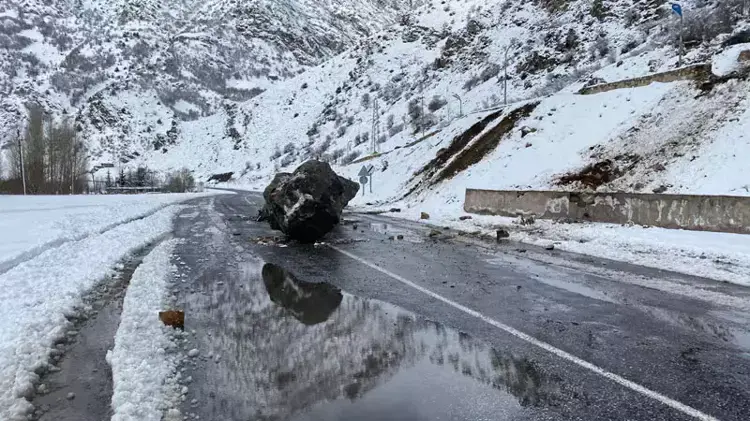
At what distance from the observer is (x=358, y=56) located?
371 feet

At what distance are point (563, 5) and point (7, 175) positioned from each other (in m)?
71.9

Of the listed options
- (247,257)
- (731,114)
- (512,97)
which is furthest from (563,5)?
(247,257)

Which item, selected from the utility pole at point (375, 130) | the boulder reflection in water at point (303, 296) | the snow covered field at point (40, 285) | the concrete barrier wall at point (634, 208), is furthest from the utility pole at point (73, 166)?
the boulder reflection in water at point (303, 296)

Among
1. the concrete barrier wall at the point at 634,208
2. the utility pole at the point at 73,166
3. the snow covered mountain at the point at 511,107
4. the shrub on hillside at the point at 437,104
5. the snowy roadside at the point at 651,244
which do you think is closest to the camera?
the snowy roadside at the point at 651,244

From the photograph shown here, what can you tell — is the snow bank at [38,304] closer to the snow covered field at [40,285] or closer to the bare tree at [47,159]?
the snow covered field at [40,285]

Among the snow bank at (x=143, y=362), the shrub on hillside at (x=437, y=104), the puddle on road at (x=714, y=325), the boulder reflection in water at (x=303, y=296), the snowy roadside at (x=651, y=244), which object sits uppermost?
the shrub on hillside at (x=437, y=104)

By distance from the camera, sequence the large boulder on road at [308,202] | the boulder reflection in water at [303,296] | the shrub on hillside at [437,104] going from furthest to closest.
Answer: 1. the shrub on hillside at [437,104]
2. the large boulder on road at [308,202]
3. the boulder reflection in water at [303,296]

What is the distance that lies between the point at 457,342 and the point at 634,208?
12265 millimetres

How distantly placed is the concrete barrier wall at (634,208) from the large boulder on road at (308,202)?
24.5 ft

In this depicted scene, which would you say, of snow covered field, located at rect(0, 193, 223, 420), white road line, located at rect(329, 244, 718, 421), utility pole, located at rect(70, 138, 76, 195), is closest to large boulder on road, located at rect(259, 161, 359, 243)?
snow covered field, located at rect(0, 193, 223, 420)

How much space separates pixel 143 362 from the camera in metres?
4.71

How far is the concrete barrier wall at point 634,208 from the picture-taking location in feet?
43.5

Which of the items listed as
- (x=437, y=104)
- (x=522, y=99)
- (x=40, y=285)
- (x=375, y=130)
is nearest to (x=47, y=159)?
(x=375, y=130)

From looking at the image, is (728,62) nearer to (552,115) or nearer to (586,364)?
(552,115)
